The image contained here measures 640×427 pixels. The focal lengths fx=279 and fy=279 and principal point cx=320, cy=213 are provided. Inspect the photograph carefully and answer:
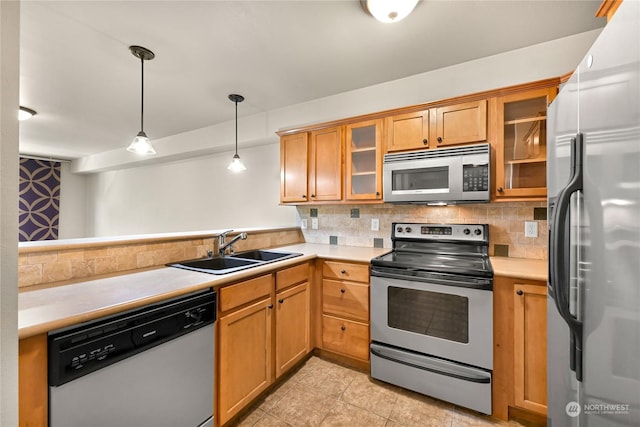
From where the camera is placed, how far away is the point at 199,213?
4.27 m

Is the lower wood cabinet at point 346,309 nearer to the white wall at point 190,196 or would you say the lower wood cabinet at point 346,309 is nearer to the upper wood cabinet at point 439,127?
the upper wood cabinet at point 439,127

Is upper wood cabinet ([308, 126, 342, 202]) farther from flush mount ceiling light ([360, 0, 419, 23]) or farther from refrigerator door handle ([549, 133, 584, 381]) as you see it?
refrigerator door handle ([549, 133, 584, 381])

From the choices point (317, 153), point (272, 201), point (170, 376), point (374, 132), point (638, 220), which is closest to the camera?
point (638, 220)

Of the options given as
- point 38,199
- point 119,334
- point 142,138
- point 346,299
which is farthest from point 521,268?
point 38,199

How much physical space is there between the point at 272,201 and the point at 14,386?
2910mm

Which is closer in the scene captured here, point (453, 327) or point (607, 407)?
point (607, 407)

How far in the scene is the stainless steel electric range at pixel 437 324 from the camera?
5.56ft

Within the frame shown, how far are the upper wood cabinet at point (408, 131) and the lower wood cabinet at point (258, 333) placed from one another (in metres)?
1.25

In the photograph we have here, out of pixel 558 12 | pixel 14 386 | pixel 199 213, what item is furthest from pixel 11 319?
pixel 199 213

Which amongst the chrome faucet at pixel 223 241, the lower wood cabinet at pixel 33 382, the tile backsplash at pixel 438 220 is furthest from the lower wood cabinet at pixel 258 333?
the tile backsplash at pixel 438 220

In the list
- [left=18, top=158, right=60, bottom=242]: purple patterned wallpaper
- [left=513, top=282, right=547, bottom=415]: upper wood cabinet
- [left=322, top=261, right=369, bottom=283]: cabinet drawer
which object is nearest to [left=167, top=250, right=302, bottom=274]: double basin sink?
[left=322, top=261, right=369, bottom=283]: cabinet drawer

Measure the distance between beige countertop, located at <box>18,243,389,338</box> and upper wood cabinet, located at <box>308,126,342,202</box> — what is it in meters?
1.07

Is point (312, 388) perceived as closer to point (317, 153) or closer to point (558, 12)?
point (317, 153)

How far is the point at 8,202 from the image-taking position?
0.59 metres
